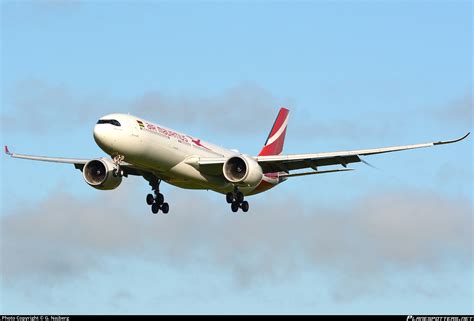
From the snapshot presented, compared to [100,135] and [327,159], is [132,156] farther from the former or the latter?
[327,159]

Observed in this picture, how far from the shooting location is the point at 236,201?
197ft

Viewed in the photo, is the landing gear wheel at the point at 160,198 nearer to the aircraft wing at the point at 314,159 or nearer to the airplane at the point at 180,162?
the airplane at the point at 180,162

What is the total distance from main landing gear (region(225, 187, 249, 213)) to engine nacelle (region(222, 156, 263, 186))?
2.33m

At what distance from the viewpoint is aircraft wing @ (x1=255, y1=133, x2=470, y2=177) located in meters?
55.6

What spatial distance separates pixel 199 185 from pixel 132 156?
20.3 feet

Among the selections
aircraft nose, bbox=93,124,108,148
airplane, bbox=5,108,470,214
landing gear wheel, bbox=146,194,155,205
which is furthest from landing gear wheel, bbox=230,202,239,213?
aircraft nose, bbox=93,124,108,148

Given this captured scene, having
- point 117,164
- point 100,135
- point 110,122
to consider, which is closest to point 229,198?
point 117,164

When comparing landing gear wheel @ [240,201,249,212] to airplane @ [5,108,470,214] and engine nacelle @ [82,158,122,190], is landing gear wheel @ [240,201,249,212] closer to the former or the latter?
airplane @ [5,108,470,214]

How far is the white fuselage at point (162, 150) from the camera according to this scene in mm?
53219

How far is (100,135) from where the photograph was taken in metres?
53.0

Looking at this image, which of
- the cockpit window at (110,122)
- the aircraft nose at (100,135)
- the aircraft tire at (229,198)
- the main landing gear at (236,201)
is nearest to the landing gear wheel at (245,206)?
the main landing gear at (236,201)

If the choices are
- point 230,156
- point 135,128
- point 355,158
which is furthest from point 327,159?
point 135,128

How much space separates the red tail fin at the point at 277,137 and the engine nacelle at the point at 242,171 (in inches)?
372

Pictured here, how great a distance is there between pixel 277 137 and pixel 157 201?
34.7 ft
